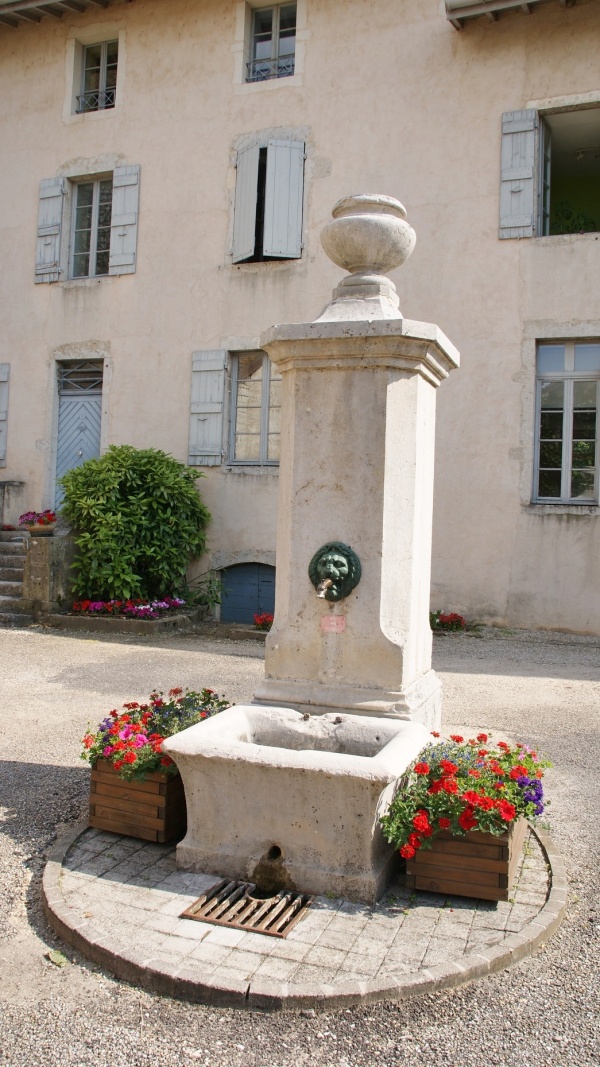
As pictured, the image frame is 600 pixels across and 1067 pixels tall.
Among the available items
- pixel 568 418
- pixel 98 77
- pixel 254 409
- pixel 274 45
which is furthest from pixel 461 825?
pixel 98 77

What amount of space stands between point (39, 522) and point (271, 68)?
6.24 meters

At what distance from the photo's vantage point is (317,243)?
34.7 ft

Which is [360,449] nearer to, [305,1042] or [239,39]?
[305,1042]

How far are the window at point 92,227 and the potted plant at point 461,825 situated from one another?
10.2m

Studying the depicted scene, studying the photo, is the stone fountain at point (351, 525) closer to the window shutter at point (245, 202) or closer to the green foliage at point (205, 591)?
the green foliage at point (205, 591)

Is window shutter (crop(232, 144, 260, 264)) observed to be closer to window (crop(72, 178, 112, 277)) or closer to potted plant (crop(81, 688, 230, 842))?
window (crop(72, 178, 112, 277))

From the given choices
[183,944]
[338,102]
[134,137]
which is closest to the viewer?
[183,944]

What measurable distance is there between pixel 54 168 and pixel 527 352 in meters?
6.89

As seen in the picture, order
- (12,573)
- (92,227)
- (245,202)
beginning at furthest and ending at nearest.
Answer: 1. (92,227)
2. (245,202)
3. (12,573)

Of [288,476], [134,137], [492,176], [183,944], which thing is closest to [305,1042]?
[183,944]

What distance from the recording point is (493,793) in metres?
3.22

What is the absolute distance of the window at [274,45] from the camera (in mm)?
11117

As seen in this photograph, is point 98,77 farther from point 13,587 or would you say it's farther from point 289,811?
point 289,811

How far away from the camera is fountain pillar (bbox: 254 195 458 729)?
3713 millimetres
